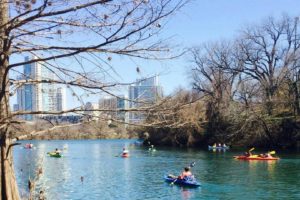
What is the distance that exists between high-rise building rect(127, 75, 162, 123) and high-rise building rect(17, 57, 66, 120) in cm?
75

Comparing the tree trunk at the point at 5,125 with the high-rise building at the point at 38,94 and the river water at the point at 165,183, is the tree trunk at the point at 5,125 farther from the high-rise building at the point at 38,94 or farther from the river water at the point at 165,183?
the river water at the point at 165,183

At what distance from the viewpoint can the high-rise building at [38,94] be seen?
5234 mm

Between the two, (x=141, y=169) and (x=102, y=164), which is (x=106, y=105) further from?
(x=102, y=164)

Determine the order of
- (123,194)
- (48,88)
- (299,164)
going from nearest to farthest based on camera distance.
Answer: (48,88), (123,194), (299,164)

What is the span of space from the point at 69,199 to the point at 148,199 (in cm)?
312

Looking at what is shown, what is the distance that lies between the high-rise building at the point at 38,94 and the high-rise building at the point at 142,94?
0.75 metres

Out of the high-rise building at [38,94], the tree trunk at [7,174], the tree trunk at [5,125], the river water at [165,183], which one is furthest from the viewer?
the river water at [165,183]

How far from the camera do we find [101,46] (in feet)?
15.0

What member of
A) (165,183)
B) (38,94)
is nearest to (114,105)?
(38,94)

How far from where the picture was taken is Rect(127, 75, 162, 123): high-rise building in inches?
203

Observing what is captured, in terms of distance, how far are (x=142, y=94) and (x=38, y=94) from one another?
118 centimetres

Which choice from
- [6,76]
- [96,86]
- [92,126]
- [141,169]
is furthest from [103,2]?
[141,169]

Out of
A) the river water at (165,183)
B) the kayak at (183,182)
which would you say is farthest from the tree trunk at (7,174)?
the kayak at (183,182)

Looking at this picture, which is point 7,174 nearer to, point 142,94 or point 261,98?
point 142,94
